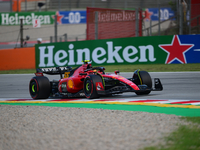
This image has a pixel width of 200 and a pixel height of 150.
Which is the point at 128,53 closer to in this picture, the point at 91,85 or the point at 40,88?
the point at 40,88

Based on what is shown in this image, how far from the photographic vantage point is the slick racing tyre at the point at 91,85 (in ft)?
27.0

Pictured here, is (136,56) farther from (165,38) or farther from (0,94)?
(0,94)

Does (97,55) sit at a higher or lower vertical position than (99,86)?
higher

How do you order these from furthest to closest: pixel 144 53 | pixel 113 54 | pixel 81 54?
pixel 81 54 → pixel 113 54 → pixel 144 53

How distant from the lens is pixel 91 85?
27.2 ft

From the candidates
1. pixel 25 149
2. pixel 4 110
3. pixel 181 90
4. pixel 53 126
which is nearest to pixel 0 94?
pixel 4 110

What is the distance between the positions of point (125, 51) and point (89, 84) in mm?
9003

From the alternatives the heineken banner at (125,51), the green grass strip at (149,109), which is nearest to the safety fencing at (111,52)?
the heineken banner at (125,51)

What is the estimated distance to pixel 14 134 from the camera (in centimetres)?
498

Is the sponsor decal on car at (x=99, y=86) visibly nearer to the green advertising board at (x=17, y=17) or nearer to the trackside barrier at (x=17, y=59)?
the trackside barrier at (x=17, y=59)

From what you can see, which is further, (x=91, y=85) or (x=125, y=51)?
(x=125, y=51)

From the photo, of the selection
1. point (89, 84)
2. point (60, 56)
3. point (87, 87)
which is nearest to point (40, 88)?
point (87, 87)

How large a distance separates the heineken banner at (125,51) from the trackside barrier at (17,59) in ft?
2.24

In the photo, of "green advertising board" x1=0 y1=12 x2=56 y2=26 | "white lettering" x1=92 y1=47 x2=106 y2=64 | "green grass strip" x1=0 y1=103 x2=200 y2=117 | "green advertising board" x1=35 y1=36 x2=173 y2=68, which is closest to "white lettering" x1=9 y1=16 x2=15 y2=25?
"green advertising board" x1=0 y1=12 x2=56 y2=26
